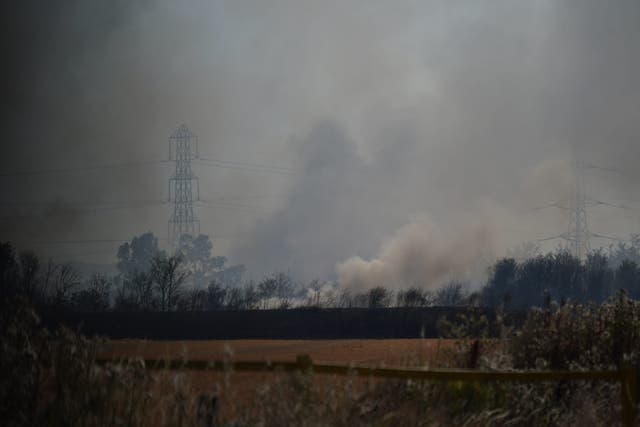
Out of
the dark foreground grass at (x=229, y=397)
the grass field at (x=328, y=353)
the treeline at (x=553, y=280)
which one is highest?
the treeline at (x=553, y=280)

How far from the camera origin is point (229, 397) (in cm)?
998

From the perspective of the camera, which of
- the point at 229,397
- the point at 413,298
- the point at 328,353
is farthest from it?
the point at 413,298

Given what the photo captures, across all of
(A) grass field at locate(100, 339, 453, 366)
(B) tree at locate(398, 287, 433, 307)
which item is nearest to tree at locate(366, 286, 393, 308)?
(B) tree at locate(398, 287, 433, 307)

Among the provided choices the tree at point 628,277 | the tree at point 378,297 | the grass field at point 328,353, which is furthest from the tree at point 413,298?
the tree at point 628,277

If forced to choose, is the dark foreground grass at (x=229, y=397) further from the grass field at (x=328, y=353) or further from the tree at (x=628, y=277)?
the tree at (x=628, y=277)

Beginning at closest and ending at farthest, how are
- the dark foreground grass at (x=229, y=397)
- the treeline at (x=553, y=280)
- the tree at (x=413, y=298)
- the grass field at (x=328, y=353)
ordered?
1. the dark foreground grass at (x=229, y=397)
2. the grass field at (x=328, y=353)
3. the tree at (x=413, y=298)
4. the treeline at (x=553, y=280)

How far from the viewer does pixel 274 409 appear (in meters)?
9.44

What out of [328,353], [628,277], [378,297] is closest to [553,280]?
[628,277]

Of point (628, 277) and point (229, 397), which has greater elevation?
point (628, 277)

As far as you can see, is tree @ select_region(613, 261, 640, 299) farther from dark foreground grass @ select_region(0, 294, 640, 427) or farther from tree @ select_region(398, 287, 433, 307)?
dark foreground grass @ select_region(0, 294, 640, 427)

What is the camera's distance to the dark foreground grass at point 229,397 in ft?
30.7

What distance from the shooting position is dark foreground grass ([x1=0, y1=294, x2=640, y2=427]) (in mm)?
9344

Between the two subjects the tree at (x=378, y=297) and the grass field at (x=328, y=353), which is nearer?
the grass field at (x=328, y=353)

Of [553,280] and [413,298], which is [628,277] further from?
[413,298]
